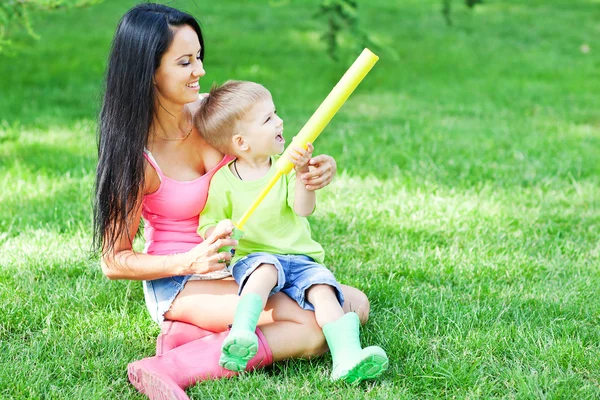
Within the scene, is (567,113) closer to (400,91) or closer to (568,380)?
(400,91)

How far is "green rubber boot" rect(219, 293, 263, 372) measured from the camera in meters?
2.28

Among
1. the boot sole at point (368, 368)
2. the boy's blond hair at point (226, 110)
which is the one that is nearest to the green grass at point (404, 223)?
the boot sole at point (368, 368)

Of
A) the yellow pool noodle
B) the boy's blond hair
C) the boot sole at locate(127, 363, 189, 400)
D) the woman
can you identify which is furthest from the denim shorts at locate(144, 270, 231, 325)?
the yellow pool noodle

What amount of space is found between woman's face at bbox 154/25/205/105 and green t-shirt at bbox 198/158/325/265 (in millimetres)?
308

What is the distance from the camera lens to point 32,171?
14.4 feet

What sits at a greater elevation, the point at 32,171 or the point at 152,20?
the point at 152,20

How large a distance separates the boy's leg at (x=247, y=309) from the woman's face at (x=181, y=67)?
1.93 feet

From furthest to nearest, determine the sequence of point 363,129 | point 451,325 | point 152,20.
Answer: point 363,129, point 451,325, point 152,20

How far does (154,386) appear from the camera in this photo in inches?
88.4

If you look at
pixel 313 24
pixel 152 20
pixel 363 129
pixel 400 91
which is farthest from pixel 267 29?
pixel 152 20

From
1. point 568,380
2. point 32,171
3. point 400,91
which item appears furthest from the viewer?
point 400,91

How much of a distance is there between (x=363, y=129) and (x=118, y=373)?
3.30 m

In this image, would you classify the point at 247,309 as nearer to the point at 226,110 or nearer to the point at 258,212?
the point at 258,212

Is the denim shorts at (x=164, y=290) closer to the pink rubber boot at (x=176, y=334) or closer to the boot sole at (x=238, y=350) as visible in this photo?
the pink rubber boot at (x=176, y=334)
